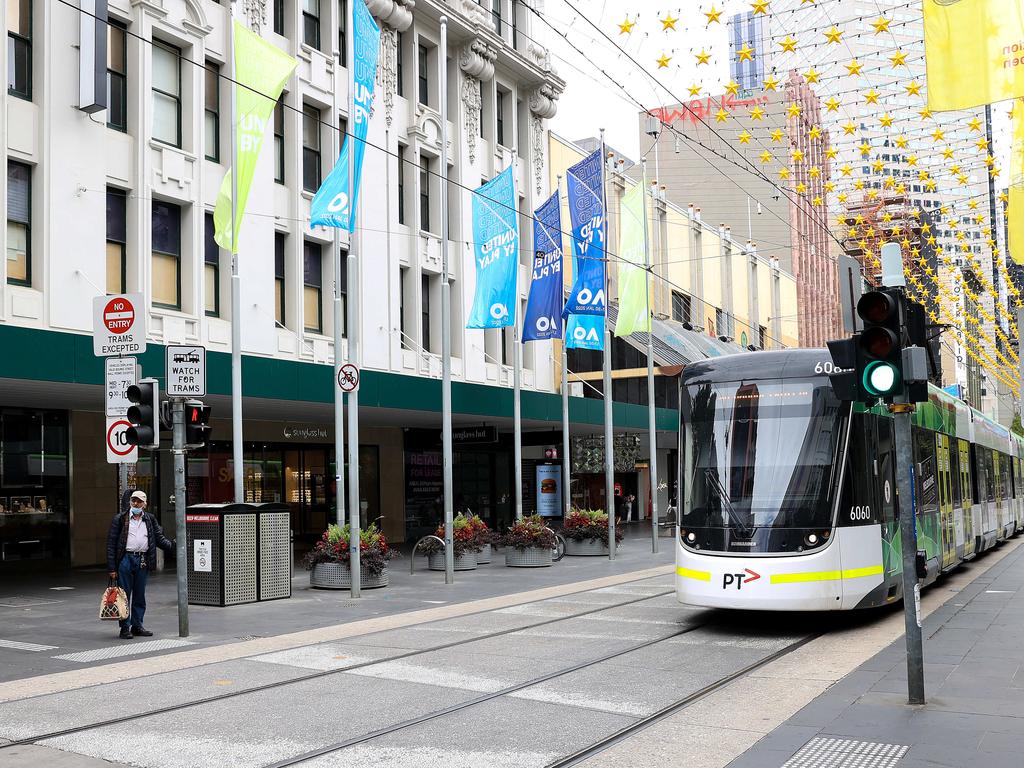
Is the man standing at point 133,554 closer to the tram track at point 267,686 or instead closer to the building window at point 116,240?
the tram track at point 267,686

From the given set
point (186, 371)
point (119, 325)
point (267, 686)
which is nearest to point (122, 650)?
point (267, 686)

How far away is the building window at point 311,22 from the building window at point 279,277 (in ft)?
15.7

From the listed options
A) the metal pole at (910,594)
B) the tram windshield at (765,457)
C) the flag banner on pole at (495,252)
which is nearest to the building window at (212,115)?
the flag banner on pole at (495,252)

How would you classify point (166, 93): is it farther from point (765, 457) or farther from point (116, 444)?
point (765, 457)

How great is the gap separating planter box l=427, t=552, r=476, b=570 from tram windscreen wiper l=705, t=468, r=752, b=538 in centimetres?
1017

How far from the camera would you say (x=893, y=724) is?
24.8ft

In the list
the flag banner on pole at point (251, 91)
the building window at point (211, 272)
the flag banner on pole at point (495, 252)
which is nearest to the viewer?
the flag banner on pole at point (251, 91)

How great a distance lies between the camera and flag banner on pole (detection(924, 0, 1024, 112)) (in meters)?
9.53

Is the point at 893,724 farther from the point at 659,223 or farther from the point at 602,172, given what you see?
the point at 659,223

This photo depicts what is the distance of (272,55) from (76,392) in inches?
259

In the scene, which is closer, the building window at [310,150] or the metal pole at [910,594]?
the metal pole at [910,594]

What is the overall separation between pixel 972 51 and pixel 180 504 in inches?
387

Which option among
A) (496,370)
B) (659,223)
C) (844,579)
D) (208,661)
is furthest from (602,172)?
(659,223)

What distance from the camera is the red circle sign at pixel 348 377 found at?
664 inches
